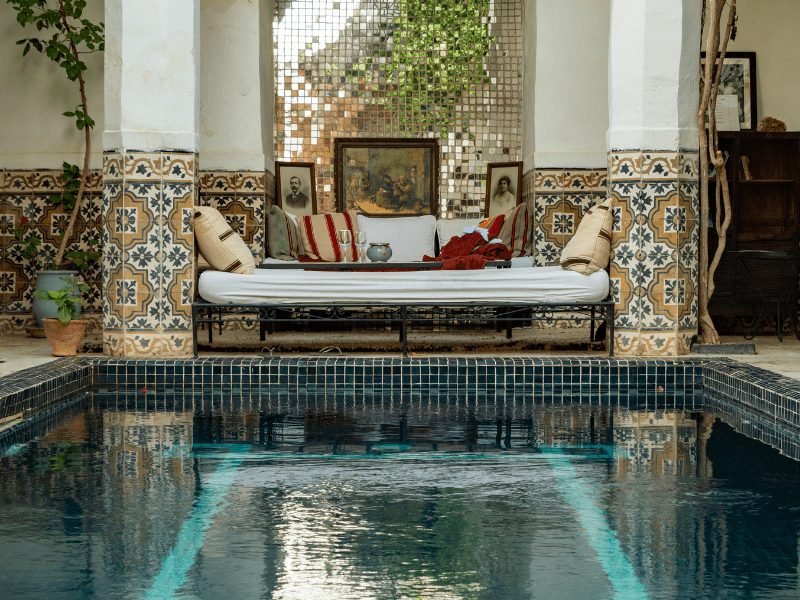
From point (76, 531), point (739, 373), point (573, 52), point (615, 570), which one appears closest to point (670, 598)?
point (615, 570)

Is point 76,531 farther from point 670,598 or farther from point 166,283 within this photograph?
point 166,283

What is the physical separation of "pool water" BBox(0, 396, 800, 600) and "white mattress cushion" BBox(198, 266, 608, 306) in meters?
2.06

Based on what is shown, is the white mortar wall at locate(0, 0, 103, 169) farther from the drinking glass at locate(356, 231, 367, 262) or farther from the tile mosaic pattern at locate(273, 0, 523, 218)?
the drinking glass at locate(356, 231, 367, 262)

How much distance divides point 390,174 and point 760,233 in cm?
370

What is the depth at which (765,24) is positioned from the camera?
11.4 meters

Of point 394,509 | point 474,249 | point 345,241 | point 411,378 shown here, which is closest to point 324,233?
point 345,241

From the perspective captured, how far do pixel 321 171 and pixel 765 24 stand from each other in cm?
460

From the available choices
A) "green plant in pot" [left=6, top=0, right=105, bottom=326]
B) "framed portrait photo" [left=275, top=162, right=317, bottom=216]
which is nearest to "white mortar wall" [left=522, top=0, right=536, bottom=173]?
"framed portrait photo" [left=275, top=162, right=317, bottom=216]

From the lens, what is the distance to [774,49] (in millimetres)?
11375

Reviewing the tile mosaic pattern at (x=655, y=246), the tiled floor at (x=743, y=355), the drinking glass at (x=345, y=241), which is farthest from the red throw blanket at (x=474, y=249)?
the tile mosaic pattern at (x=655, y=246)

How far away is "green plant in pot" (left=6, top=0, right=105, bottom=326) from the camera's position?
10459 millimetres

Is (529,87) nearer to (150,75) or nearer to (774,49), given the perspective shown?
(774,49)

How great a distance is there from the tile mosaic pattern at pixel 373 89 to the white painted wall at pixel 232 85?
0.93m

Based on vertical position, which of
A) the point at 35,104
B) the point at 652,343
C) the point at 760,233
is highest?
the point at 35,104
